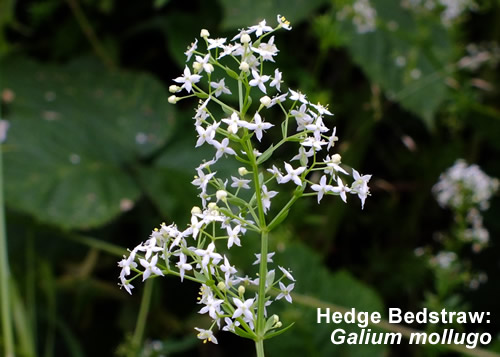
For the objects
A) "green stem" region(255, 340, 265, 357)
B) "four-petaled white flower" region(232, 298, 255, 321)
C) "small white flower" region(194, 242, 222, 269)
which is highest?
"small white flower" region(194, 242, 222, 269)

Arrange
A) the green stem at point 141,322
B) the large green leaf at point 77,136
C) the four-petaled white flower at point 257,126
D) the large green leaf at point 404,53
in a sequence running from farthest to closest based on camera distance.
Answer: the large green leaf at point 404,53, the large green leaf at point 77,136, the green stem at point 141,322, the four-petaled white flower at point 257,126

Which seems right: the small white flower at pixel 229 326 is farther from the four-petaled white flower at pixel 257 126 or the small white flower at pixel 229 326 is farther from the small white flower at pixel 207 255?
the four-petaled white flower at pixel 257 126

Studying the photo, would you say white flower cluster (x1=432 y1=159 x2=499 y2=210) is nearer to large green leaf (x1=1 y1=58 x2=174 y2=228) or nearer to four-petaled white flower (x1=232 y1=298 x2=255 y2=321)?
large green leaf (x1=1 y1=58 x2=174 y2=228)

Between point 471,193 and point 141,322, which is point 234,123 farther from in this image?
point 471,193

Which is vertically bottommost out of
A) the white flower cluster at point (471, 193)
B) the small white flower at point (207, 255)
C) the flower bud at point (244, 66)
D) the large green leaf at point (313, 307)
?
the small white flower at point (207, 255)

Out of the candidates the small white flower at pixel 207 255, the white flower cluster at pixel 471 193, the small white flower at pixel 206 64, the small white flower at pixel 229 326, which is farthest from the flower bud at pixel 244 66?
the white flower cluster at pixel 471 193

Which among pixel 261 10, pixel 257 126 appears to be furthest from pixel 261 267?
pixel 261 10

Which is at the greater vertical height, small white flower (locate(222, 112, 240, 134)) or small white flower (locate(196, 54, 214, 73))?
small white flower (locate(196, 54, 214, 73))

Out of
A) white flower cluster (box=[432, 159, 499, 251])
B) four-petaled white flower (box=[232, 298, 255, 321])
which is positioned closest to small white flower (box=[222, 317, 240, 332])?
four-petaled white flower (box=[232, 298, 255, 321])
